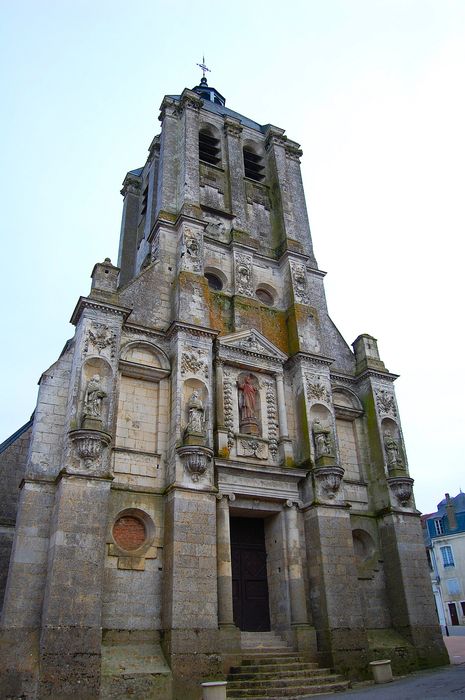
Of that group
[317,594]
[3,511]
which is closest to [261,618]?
[317,594]

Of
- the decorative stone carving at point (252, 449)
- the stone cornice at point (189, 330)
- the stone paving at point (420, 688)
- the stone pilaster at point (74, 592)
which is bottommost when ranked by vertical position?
the stone paving at point (420, 688)

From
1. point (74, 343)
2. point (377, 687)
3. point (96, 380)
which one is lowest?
point (377, 687)

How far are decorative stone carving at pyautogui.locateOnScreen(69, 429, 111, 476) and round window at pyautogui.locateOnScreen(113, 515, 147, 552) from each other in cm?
152

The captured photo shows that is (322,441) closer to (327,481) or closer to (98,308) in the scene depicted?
(327,481)

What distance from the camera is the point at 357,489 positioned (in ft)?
53.3

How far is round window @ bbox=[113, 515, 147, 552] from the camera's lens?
12.3m

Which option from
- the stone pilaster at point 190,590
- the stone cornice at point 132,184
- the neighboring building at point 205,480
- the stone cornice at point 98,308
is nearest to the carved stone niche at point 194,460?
the neighboring building at point 205,480

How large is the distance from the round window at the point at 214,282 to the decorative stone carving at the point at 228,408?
11.1 feet

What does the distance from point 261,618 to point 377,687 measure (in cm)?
345

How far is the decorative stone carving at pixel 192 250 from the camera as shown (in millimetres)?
16500

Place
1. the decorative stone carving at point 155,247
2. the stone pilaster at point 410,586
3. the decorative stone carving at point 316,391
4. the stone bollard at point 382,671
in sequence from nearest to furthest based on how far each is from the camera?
1. the stone bollard at point 382,671
2. the stone pilaster at point 410,586
3. the decorative stone carving at point 316,391
4. the decorative stone carving at point 155,247

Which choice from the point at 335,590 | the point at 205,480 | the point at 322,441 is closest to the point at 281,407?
the point at 322,441

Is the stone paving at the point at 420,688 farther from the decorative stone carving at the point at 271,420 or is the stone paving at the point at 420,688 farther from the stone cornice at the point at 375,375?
the stone cornice at the point at 375,375

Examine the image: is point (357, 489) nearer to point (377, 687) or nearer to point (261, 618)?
point (261, 618)
